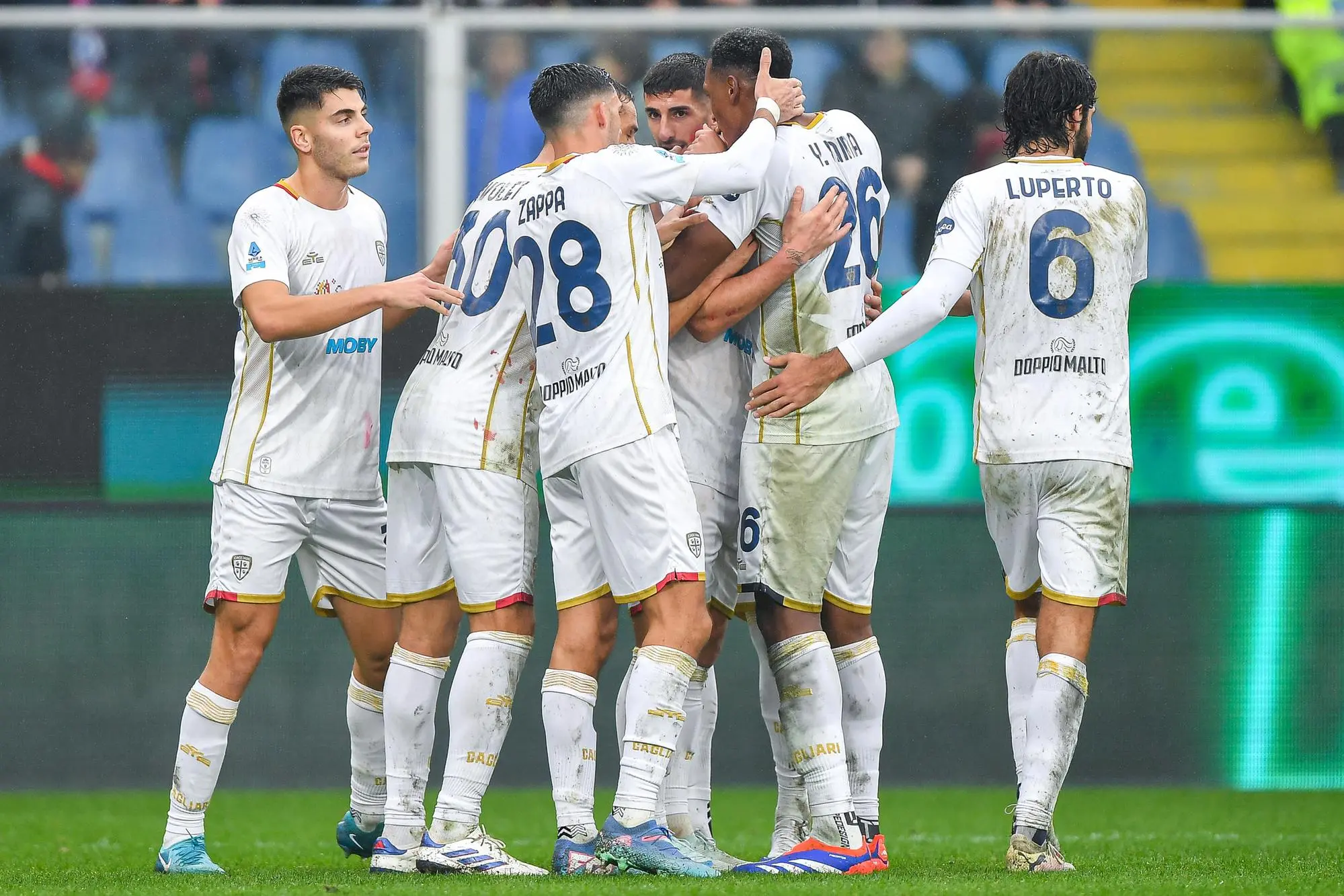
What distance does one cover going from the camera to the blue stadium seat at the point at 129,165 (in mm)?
8789

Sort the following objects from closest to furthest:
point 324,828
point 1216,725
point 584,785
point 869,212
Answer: point 584,785, point 869,212, point 324,828, point 1216,725

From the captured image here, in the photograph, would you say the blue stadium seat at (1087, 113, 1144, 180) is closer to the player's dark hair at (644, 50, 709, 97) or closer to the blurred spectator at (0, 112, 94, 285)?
the player's dark hair at (644, 50, 709, 97)

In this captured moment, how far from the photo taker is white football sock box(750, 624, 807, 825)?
18.1 feet

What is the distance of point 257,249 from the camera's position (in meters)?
5.54

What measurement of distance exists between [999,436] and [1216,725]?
3.67 metres

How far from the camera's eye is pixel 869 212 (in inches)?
217

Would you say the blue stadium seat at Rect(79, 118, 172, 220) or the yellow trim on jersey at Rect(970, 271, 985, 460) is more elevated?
the blue stadium seat at Rect(79, 118, 172, 220)

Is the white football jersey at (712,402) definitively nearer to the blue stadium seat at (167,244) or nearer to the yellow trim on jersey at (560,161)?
the yellow trim on jersey at (560,161)

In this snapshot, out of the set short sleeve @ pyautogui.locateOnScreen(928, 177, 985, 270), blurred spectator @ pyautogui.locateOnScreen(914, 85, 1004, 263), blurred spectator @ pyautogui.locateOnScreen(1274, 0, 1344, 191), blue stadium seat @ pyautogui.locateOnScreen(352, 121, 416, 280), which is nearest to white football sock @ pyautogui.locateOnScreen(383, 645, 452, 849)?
short sleeve @ pyautogui.locateOnScreen(928, 177, 985, 270)

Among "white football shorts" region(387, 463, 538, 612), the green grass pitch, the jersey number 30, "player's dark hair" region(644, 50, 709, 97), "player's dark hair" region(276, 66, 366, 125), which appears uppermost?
"player's dark hair" region(644, 50, 709, 97)

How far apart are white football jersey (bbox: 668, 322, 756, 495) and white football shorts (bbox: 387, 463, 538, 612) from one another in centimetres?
55

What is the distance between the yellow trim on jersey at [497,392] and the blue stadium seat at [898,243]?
3902 mm

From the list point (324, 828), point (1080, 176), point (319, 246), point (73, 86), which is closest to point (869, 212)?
point (1080, 176)

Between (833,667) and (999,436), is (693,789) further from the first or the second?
(999,436)
